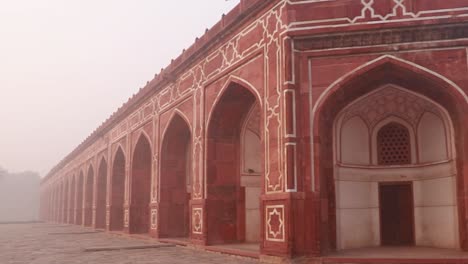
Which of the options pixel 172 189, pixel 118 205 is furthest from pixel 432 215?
pixel 118 205

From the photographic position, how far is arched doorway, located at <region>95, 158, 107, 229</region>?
22219mm

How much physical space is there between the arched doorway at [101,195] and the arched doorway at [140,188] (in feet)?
19.0

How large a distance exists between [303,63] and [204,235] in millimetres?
4565

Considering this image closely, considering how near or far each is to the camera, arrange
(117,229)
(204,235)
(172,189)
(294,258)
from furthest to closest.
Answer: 1. (117,229)
2. (172,189)
3. (204,235)
4. (294,258)

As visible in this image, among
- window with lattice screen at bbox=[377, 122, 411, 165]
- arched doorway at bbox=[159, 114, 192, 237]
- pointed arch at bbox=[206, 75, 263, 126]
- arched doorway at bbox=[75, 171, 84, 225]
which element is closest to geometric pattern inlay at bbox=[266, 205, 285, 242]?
pointed arch at bbox=[206, 75, 263, 126]

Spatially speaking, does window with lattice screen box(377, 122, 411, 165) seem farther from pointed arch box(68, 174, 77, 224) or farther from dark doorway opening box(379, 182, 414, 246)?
pointed arch box(68, 174, 77, 224)

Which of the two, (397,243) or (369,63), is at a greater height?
(369,63)

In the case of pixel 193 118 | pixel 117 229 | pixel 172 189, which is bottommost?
pixel 117 229

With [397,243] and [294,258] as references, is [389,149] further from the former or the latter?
[294,258]

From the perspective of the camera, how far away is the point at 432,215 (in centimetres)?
927

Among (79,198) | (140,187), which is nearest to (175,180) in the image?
(140,187)

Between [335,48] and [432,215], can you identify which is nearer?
[335,48]

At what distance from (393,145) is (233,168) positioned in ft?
11.7

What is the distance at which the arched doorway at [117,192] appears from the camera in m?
19.5
